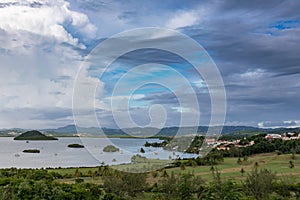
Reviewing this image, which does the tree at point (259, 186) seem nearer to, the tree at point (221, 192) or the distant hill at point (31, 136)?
the tree at point (221, 192)

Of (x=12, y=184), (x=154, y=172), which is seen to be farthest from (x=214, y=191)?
(x=154, y=172)

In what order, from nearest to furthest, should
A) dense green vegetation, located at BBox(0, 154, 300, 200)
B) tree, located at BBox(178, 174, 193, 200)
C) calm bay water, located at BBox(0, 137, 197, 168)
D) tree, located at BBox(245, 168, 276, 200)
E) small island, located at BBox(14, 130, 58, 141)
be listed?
dense green vegetation, located at BBox(0, 154, 300, 200) < tree, located at BBox(245, 168, 276, 200) < tree, located at BBox(178, 174, 193, 200) < calm bay water, located at BBox(0, 137, 197, 168) < small island, located at BBox(14, 130, 58, 141)

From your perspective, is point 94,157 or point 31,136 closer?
point 94,157

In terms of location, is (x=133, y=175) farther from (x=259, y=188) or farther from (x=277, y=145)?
(x=277, y=145)

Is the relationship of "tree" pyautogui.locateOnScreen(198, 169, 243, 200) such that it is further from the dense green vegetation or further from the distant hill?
the distant hill

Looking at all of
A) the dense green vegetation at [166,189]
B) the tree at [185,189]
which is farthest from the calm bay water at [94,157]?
the tree at [185,189]

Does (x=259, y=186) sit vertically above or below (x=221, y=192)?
below

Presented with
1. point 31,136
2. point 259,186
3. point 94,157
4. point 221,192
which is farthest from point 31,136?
point 221,192

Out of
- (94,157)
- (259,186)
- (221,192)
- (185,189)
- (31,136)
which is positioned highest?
(31,136)

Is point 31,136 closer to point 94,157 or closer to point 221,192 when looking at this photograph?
point 94,157

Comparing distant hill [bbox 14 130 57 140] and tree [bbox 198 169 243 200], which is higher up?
distant hill [bbox 14 130 57 140]

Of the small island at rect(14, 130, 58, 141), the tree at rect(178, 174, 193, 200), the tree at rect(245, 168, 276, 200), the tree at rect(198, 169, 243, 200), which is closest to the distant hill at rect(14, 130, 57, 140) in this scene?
the small island at rect(14, 130, 58, 141)
